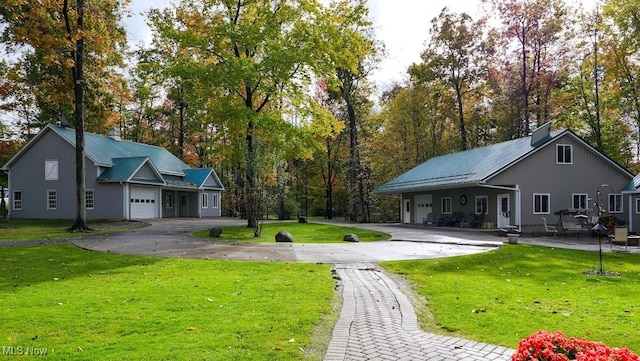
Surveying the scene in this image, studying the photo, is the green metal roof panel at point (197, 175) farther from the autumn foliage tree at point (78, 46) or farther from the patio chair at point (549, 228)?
the patio chair at point (549, 228)

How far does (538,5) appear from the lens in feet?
112

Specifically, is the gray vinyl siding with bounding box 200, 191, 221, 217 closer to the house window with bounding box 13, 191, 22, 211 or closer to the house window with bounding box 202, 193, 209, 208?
the house window with bounding box 202, 193, 209, 208

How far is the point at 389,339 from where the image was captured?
541 centimetres

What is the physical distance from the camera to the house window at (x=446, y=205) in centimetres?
2988

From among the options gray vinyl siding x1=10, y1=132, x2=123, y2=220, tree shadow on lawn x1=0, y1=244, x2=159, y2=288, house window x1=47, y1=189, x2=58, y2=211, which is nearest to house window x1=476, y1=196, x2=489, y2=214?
tree shadow on lawn x1=0, y1=244, x2=159, y2=288

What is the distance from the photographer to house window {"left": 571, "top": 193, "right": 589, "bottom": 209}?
25.4 meters

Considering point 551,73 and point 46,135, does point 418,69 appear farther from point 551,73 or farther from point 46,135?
point 46,135

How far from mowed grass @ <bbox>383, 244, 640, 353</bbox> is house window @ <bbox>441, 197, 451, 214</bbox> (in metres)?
15.0

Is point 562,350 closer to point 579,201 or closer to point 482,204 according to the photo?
point 482,204

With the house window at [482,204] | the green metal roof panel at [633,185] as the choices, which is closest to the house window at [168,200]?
the house window at [482,204]

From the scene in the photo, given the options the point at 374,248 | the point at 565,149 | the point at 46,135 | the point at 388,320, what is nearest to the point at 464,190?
the point at 565,149

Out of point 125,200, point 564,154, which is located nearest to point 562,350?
point 564,154

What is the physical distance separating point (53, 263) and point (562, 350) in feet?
40.9

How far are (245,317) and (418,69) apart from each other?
119 ft
